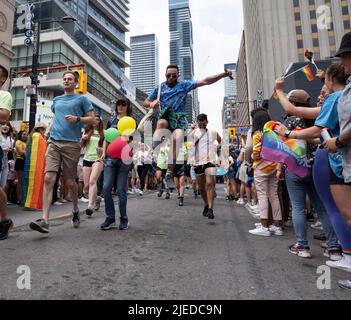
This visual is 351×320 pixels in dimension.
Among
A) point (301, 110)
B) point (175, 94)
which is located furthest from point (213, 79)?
point (301, 110)

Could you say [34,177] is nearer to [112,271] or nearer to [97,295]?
[112,271]

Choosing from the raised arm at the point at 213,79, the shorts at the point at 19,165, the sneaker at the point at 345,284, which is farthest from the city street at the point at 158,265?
the shorts at the point at 19,165

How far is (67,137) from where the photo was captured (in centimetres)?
416

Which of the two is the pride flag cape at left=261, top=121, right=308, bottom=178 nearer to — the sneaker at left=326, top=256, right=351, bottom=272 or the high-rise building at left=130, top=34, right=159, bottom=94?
the sneaker at left=326, top=256, right=351, bottom=272

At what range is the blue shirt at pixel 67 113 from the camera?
4.15 m

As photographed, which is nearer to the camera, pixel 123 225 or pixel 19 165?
pixel 123 225

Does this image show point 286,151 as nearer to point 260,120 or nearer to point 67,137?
point 260,120

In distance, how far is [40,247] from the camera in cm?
322

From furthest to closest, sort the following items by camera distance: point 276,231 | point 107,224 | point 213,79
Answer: point 276,231
point 213,79
point 107,224

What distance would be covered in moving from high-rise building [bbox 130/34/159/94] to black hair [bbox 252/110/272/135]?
435 ft

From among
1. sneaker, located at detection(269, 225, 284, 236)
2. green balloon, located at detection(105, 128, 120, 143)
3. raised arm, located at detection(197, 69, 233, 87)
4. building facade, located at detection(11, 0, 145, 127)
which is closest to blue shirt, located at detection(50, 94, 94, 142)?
green balloon, located at detection(105, 128, 120, 143)

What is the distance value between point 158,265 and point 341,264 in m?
1.79
